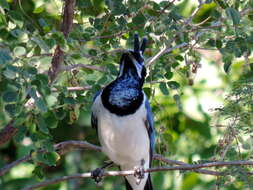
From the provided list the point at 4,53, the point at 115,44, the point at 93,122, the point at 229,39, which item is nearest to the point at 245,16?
the point at 229,39

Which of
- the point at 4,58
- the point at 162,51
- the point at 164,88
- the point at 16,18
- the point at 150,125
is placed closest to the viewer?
the point at 4,58

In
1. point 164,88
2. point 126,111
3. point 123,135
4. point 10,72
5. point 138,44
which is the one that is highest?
point 138,44

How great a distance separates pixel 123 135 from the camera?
3605mm

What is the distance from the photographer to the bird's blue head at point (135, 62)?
3545mm

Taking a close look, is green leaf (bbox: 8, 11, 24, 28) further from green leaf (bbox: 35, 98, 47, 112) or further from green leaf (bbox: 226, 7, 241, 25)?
green leaf (bbox: 226, 7, 241, 25)

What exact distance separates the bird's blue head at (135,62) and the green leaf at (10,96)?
43.5 inches

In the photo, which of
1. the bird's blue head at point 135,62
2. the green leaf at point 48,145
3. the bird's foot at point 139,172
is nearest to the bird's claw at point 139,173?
the bird's foot at point 139,172

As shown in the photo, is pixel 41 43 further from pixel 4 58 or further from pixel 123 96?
pixel 123 96

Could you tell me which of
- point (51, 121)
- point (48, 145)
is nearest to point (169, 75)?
point (51, 121)

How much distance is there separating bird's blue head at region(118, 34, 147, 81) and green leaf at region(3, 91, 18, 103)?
1106mm

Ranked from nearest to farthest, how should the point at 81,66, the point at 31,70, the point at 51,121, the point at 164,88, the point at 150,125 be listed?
the point at 31,70 < the point at 51,121 < the point at 81,66 < the point at 164,88 < the point at 150,125

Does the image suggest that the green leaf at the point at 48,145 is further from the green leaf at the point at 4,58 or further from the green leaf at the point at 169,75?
the green leaf at the point at 169,75

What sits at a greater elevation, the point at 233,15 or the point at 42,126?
the point at 233,15

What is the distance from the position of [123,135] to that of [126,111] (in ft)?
0.49
